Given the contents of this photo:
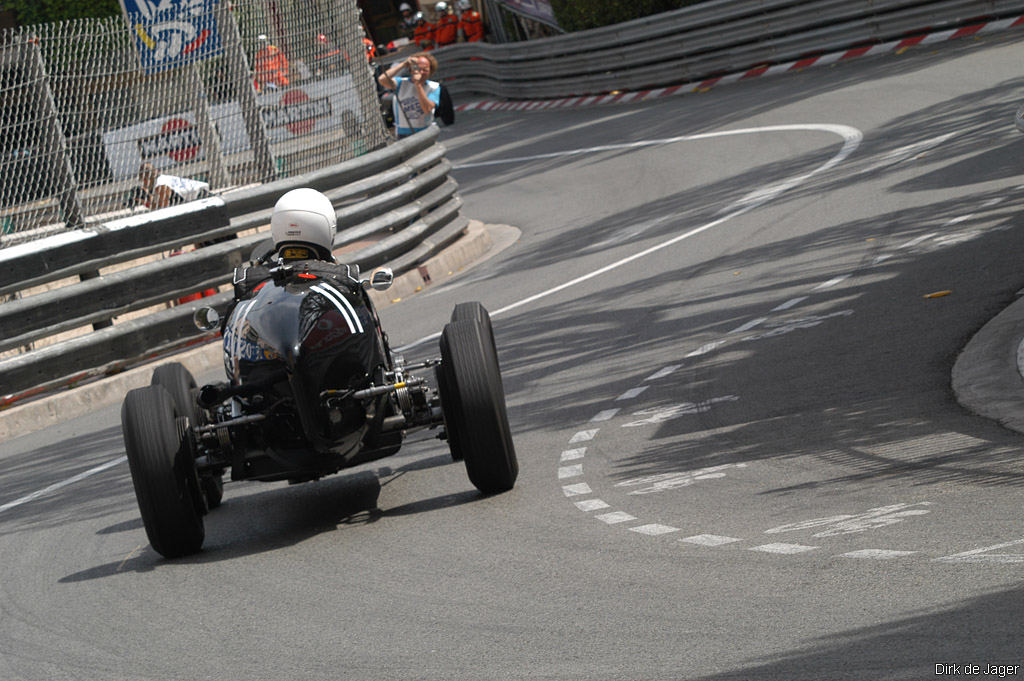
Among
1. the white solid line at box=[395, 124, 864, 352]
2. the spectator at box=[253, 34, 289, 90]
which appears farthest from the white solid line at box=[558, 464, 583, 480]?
the spectator at box=[253, 34, 289, 90]

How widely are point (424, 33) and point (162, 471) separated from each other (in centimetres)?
3225

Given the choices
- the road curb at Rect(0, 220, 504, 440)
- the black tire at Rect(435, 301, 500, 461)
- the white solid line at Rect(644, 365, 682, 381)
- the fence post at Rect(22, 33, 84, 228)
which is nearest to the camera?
the black tire at Rect(435, 301, 500, 461)

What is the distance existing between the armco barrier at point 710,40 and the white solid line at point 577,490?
1697cm

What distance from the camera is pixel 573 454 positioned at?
7.38m

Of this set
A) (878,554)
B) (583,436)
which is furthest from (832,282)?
(878,554)

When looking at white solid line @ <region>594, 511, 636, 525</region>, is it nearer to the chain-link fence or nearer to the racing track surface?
the racing track surface

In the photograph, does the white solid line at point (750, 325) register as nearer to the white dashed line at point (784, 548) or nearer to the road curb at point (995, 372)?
the road curb at point (995, 372)

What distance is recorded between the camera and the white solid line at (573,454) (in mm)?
7305

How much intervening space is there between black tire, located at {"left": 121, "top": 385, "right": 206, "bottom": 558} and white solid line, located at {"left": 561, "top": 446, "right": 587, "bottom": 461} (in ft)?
6.28

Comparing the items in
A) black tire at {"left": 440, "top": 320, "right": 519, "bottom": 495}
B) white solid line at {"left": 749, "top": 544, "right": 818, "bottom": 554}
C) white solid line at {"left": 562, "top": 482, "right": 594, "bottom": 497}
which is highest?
black tire at {"left": 440, "top": 320, "right": 519, "bottom": 495}

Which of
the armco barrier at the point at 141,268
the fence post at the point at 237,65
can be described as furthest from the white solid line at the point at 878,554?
the fence post at the point at 237,65

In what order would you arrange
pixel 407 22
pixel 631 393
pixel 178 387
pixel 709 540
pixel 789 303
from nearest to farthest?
pixel 709 540
pixel 178 387
pixel 631 393
pixel 789 303
pixel 407 22

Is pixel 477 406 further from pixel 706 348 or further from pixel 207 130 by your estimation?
pixel 207 130

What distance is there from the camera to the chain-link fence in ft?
36.7
